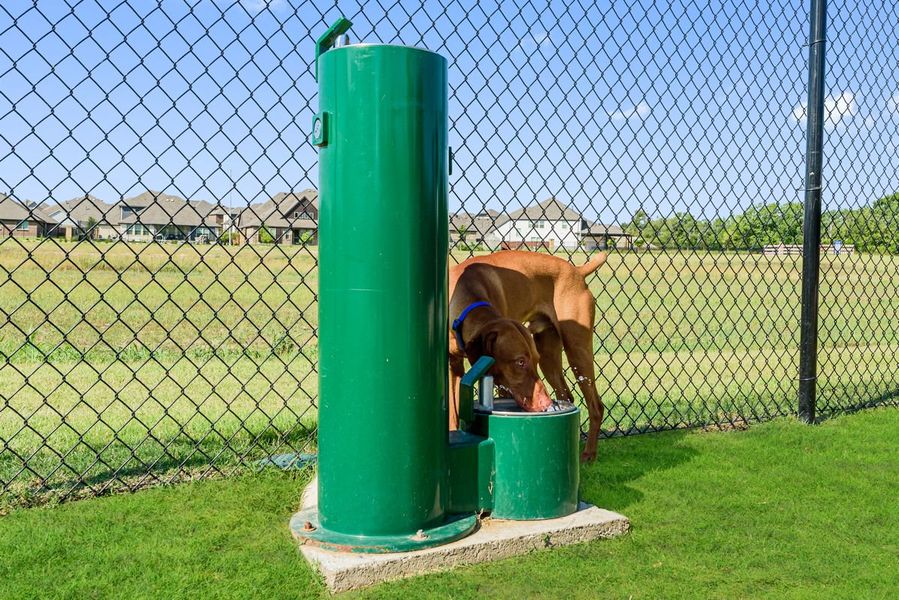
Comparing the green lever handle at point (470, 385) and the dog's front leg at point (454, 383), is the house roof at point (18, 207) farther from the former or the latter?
the dog's front leg at point (454, 383)

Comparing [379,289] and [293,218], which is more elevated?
[293,218]

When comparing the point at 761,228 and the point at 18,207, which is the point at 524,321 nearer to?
the point at 761,228

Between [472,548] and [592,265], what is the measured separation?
1915 millimetres

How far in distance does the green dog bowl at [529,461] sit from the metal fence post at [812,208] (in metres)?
2.52

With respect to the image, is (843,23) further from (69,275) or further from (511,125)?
(69,275)

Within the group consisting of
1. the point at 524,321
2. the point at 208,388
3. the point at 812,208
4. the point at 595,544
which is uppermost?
the point at 812,208

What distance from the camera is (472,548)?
2521mm

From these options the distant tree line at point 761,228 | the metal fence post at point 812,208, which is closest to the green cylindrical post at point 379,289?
the distant tree line at point 761,228

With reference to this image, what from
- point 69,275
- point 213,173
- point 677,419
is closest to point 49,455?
point 213,173

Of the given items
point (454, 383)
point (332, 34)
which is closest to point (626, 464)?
point (454, 383)

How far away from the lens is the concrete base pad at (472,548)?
2.34 meters

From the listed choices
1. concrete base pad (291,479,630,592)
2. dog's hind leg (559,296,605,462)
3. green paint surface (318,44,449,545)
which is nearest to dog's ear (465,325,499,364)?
green paint surface (318,44,449,545)

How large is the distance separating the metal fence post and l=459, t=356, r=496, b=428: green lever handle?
2676 millimetres

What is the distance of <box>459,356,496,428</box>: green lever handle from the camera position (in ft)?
9.02
